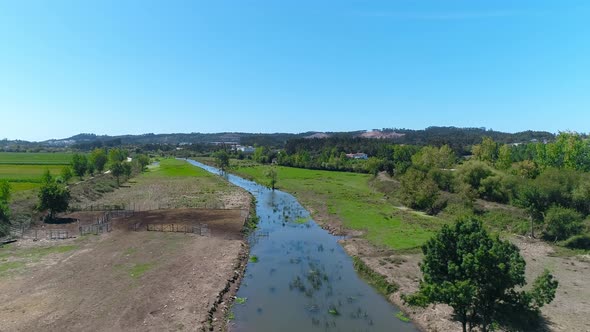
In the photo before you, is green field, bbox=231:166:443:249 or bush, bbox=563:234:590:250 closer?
bush, bbox=563:234:590:250

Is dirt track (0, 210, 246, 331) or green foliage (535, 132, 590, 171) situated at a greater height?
green foliage (535, 132, 590, 171)

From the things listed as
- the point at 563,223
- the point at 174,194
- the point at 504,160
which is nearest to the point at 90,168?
the point at 174,194

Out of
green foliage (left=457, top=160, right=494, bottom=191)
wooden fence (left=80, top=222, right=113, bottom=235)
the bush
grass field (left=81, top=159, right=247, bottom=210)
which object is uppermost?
green foliage (left=457, top=160, right=494, bottom=191)

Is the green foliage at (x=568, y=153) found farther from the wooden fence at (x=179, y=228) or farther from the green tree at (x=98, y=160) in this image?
the green tree at (x=98, y=160)

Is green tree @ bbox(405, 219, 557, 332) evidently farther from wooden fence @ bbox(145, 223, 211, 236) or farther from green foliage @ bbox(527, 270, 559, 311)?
wooden fence @ bbox(145, 223, 211, 236)

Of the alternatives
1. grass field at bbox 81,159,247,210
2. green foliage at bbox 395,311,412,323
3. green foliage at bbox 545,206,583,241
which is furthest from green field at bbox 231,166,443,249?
grass field at bbox 81,159,247,210

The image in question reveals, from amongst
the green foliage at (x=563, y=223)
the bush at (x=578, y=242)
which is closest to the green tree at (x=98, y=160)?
the green foliage at (x=563, y=223)

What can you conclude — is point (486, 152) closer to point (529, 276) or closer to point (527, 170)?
point (527, 170)
